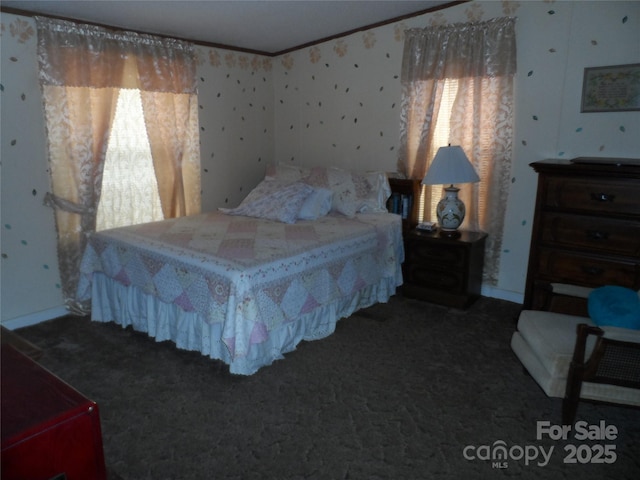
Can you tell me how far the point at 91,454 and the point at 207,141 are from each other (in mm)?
3653

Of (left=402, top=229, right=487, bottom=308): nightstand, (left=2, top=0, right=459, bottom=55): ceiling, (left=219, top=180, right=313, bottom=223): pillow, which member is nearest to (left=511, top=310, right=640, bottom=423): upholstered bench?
(left=402, top=229, right=487, bottom=308): nightstand

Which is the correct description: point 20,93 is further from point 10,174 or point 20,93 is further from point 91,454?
point 91,454

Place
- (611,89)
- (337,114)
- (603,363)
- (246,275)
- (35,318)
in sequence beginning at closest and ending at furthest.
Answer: (603,363)
(246,275)
(611,89)
(35,318)
(337,114)

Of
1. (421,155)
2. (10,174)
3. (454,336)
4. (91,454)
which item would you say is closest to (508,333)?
(454,336)

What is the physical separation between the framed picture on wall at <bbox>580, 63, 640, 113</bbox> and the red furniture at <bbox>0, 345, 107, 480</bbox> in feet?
11.2

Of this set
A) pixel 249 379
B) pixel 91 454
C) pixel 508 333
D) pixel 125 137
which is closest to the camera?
pixel 91 454

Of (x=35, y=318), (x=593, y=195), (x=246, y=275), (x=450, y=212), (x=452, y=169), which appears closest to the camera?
(x=246, y=275)

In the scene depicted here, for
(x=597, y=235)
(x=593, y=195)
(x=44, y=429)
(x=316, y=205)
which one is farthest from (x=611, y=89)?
(x=44, y=429)

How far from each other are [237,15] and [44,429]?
130 inches

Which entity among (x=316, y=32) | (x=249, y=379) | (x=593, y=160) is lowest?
(x=249, y=379)

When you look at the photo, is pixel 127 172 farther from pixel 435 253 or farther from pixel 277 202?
pixel 435 253

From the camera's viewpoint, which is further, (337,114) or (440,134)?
(337,114)

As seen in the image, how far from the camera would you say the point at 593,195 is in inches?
110

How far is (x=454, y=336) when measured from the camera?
3039 mm
